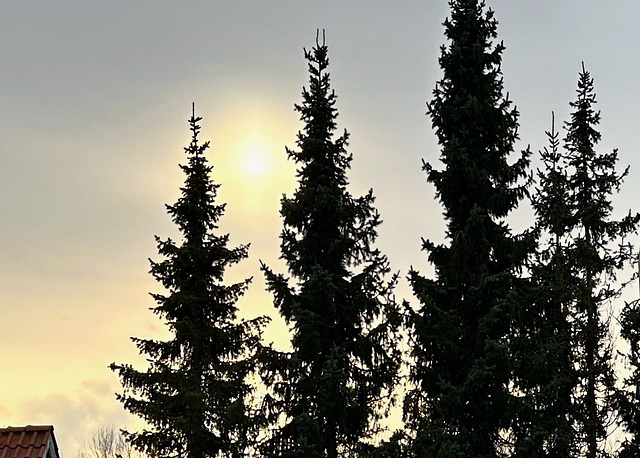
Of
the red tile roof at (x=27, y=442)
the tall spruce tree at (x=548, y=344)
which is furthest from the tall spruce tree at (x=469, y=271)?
the red tile roof at (x=27, y=442)

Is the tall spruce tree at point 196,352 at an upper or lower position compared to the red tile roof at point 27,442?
upper

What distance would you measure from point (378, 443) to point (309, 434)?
2150mm

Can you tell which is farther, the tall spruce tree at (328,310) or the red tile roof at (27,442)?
the tall spruce tree at (328,310)

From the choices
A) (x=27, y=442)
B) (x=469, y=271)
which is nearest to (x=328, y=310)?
(x=469, y=271)

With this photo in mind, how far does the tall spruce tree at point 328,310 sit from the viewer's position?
Answer: 2942 cm

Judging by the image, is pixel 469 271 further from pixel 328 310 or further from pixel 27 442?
pixel 27 442

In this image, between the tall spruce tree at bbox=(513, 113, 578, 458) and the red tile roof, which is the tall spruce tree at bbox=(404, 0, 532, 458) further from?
the red tile roof

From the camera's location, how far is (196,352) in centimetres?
3247

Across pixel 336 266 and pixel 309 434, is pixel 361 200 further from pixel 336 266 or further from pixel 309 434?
pixel 309 434

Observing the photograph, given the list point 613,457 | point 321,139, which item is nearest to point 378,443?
point 613,457

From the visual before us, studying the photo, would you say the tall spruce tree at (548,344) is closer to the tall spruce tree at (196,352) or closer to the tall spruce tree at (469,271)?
the tall spruce tree at (469,271)

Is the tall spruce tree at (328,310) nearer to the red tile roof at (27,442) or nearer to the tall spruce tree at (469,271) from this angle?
the tall spruce tree at (469,271)

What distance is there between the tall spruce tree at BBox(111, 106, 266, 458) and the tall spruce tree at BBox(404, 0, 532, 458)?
20.6ft

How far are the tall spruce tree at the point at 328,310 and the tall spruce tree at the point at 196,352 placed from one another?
1.85 metres
